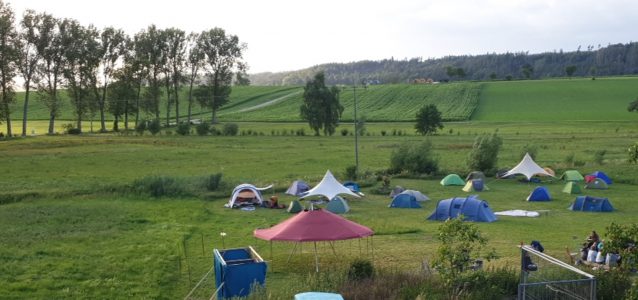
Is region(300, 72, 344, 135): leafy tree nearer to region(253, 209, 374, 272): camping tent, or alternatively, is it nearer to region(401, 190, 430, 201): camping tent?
region(401, 190, 430, 201): camping tent

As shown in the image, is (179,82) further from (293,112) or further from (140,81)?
(293,112)

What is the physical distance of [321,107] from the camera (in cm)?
7450

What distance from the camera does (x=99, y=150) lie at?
2124 inches

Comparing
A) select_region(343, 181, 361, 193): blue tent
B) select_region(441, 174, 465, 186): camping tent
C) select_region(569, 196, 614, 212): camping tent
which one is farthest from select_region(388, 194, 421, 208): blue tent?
select_region(441, 174, 465, 186): camping tent

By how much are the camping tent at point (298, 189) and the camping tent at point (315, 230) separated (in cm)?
1594

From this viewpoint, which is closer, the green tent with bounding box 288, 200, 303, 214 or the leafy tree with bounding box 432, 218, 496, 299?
the leafy tree with bounding box 432, 218, 496, 299

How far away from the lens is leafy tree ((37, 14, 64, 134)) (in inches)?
2717

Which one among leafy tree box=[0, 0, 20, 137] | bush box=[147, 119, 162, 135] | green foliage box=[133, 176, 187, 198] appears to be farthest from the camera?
bush box=[147, 119, 162, 135]

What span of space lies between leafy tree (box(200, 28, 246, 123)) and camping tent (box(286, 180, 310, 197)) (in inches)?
2044

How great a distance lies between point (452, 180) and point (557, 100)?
73316 mm

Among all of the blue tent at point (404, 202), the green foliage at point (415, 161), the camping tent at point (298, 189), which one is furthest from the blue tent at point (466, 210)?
the green foliage at point (415, 161)

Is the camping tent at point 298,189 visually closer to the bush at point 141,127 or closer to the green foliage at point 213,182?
the green foliage at point 213,182

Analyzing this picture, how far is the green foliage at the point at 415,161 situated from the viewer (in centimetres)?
4278

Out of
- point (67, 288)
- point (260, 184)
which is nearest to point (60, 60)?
point (260, 184)
